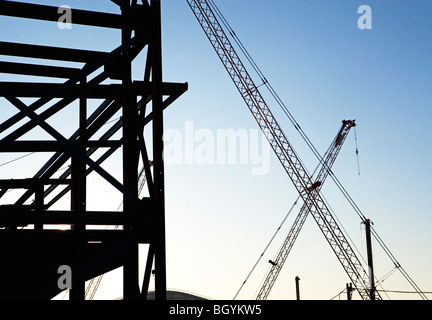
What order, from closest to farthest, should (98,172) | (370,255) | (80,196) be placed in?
(98,172) → (80,196) → (370,255)

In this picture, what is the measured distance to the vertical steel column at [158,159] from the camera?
7.69m

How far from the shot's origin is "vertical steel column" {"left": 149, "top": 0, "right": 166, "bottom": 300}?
769 centimetres

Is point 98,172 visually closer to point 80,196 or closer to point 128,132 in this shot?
point 128,132

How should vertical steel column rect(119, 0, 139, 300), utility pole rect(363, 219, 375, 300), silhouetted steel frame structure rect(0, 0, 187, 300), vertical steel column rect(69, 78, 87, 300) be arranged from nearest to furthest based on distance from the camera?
silhouetted steel frame structure rect(0, 0, 187, 300) < vertical steel column rect(69, 78, 87, 300) < vertical steel column rect(119, 0, 139, 300) < utility pole rect(363, 219, 375, 300)

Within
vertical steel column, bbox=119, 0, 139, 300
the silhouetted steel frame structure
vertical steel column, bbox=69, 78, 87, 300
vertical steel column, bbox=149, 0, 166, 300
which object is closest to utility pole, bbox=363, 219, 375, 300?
vertical steel column, bbox=69, 78, 87, 300

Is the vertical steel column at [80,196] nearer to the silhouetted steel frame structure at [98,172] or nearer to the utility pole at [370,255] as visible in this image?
the silhouetted steel frame structure at [98,172]

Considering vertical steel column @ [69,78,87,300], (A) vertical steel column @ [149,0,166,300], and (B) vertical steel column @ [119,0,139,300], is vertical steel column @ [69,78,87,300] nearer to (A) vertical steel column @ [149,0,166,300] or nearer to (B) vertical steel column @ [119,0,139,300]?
(B) vertical steel column @ [119,0,139,300]

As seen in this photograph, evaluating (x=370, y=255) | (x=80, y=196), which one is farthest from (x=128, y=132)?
(x=370, y=255)

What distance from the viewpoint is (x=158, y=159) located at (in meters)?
7.91

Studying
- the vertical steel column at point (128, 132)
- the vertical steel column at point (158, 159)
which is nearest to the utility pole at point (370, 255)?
the vertical steel column at point (128, 132)

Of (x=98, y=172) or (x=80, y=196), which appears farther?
(x=80, y=196)

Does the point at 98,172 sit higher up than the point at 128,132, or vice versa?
the point at 128,132

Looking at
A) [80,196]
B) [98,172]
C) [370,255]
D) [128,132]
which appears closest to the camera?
[98,172]

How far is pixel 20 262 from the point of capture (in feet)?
26.8
